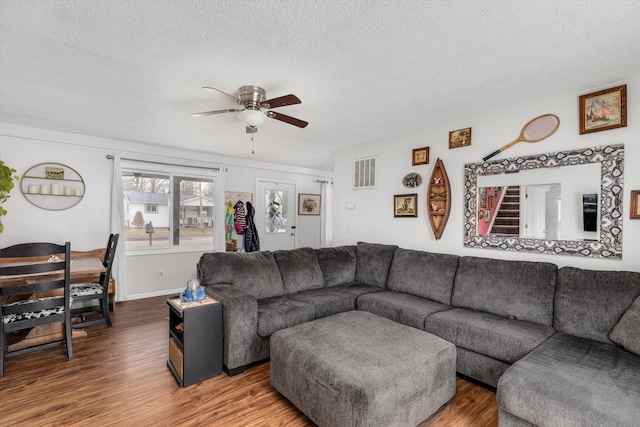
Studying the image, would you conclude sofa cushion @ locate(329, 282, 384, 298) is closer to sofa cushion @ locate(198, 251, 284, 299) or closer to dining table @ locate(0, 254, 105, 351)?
sofa cushion @ locate(198, 251, 284, 299)

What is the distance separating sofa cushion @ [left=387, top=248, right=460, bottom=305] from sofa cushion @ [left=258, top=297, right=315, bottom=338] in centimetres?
107

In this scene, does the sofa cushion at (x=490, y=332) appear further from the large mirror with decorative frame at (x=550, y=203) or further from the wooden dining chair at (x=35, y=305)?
the wooden dining chair at (x=35, y=305)

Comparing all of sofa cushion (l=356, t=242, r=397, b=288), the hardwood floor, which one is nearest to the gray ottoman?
the hardwood floor

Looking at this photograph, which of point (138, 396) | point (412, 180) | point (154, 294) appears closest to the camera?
point (138, 396)

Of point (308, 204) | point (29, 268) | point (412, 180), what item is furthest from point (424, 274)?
point (308, 204)

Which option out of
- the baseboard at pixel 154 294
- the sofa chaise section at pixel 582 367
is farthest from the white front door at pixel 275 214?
the sofa chaise section at pixel 582 367

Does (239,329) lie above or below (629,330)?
below

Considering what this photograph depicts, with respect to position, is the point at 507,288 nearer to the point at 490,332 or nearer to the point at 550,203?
the point at 490,332

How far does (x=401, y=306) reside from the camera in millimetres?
2709

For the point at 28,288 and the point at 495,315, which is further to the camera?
the point at 495,315

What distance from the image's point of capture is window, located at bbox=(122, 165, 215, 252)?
4.53 meters

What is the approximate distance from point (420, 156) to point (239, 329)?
2733 millimetres

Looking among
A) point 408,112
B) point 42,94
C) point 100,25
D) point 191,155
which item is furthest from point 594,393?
point 191,155

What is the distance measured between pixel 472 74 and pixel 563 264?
1.77 meters
